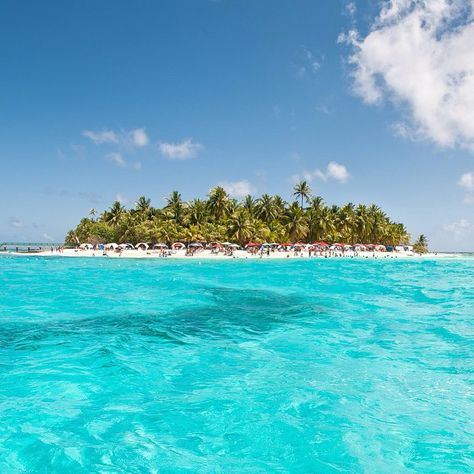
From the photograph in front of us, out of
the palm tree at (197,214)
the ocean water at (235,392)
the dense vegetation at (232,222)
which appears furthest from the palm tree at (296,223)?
the ocean water at (235,392)

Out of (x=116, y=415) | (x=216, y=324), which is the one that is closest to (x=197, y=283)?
(x=216, y=324)

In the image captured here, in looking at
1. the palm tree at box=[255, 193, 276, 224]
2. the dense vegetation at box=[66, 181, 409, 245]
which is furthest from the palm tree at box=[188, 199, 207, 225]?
the palm tree at box=[255, 193, 276, 224]

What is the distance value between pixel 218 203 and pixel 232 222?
5260 mm

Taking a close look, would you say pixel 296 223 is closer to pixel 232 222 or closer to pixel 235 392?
pixel 232 222

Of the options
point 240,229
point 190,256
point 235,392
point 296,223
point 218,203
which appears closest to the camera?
point 235,392

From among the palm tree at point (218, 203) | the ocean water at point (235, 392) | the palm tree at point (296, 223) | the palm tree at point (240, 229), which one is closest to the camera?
the ocean water at point (235, 392)

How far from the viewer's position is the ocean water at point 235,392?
19.2 feet

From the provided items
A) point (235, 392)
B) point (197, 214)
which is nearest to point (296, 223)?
point (197, 214)

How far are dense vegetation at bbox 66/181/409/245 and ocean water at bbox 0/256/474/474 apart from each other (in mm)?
56333

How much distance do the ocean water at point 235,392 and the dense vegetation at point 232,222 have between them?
56.3 m

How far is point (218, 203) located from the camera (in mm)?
77625

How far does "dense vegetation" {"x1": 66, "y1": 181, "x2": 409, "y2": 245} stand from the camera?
240ft

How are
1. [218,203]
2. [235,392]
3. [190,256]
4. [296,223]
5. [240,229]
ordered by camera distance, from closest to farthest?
1. [235,392]
2. [190,256]
3. [240,229]
4. [218,203]
5. [296,223]

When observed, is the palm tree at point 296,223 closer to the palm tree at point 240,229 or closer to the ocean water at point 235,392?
the palm tree at point 240,229
